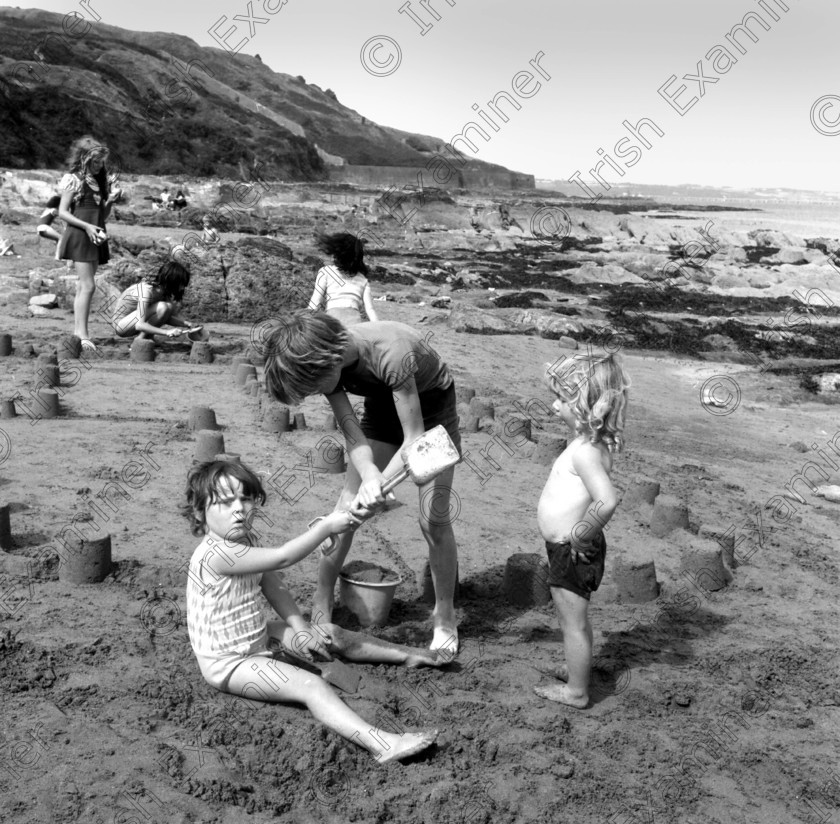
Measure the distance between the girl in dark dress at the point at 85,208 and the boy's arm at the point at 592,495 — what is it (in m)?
5.89

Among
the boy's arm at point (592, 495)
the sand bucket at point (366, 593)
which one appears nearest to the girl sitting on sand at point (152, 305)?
the sand bucket at point (366, 593)

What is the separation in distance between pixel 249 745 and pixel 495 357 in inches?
315

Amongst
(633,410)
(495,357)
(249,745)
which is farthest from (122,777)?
(495,357)

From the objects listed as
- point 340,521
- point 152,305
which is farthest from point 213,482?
point 152,305

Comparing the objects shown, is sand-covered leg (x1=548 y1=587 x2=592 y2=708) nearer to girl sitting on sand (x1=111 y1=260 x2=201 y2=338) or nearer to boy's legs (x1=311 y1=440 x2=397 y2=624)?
boy's legs (x1=311 y1=440 x2=397 y2=624)

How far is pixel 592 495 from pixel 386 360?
2.90 feet

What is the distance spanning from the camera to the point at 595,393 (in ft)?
11.5

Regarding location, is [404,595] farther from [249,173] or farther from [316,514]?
[249,173]

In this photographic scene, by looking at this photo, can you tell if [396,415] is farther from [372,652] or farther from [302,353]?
[372,652]

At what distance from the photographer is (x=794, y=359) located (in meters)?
13.1

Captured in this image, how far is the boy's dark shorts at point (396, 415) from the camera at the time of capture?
12.6ft

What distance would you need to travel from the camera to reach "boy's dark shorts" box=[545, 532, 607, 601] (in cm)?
360

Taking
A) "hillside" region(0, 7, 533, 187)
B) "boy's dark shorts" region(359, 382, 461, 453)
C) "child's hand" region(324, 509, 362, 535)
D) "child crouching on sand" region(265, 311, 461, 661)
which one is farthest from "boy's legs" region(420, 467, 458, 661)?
"hillside" region(0, 7, 533, 187)

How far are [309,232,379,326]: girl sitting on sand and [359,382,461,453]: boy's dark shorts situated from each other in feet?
7.99
